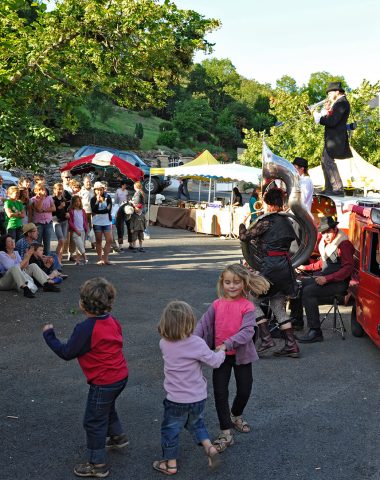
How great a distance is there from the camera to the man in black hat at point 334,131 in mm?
11422

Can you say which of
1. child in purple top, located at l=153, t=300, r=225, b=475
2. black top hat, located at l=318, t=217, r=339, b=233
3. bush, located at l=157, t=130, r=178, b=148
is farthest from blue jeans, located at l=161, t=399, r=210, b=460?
bush, located at l=157, t=130, r=178, b=148

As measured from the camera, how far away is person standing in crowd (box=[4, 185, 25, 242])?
36.6 ft

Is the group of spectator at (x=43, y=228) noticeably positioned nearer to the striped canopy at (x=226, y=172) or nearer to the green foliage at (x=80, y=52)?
the green foliage at (x=80, y=52)

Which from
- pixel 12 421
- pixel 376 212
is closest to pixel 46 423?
pixel 12 421

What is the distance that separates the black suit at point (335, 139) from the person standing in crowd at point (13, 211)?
5872 mm

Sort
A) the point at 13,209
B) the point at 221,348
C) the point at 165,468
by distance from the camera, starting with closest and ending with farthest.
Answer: the point at 165,468 → the point at 221,348 → the point at 13,209

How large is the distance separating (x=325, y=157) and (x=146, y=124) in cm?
5013

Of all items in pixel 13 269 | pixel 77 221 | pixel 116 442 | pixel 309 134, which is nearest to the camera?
pixel 116 442

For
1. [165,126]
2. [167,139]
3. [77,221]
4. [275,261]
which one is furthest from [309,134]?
[165,126]

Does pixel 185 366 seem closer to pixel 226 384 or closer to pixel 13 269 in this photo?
pixel 226 384

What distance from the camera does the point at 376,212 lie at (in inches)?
293

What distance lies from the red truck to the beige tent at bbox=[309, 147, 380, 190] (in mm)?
8798

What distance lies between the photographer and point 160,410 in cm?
553

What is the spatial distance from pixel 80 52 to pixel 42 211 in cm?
387
